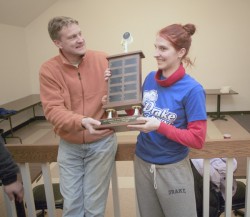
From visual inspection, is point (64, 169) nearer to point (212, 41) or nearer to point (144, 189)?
point (144, 189)

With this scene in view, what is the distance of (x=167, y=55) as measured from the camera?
1.13 meters

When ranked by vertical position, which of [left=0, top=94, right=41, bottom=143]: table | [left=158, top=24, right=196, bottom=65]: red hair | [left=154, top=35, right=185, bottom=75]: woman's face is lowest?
[left=0, top=94, right=41, bottom=143]: table

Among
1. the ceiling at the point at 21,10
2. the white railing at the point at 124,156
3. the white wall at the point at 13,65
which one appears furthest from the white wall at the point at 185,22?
the white railing at the point at 124,156

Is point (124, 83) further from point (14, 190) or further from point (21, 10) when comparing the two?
point (21, 10)

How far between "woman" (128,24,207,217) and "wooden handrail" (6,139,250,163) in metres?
0.13

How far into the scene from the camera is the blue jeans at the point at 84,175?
1.24m

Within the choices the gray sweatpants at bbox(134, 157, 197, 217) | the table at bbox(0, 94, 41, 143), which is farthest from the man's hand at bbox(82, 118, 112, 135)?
the table at bbox(0, 94, 41, 143)

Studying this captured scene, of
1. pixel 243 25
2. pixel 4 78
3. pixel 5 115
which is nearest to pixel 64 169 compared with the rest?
pixel 5 115

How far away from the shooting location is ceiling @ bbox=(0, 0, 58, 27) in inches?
182

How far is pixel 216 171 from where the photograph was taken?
1.68 metres

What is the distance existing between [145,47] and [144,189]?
480 centimetres

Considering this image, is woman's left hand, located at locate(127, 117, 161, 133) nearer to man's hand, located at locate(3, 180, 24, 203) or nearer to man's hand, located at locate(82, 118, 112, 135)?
man's hand, located at locate(82, 118, 112, 135)

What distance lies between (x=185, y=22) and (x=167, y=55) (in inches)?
187

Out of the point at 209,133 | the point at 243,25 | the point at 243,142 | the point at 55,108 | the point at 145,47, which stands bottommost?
the point at 209,133
